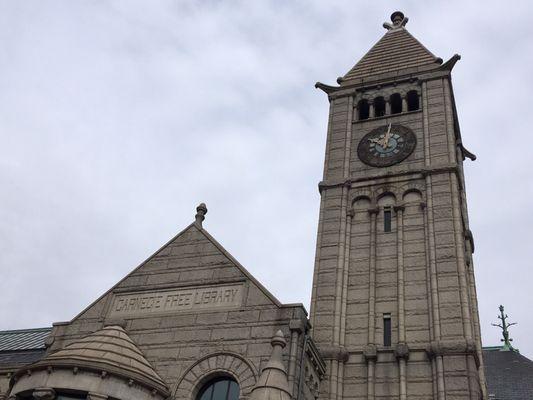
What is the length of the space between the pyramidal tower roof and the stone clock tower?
0.15 metres

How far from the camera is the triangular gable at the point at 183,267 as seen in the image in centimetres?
2562

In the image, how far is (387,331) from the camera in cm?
2812

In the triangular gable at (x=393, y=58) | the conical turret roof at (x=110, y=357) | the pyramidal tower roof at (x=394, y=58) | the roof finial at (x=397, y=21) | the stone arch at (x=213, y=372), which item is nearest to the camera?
the conical turret roof at (x=110, y=357)

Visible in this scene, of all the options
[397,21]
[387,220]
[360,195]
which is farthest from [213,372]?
[397,21]

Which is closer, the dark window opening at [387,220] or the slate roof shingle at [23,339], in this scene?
the dark window opening at [387,220]

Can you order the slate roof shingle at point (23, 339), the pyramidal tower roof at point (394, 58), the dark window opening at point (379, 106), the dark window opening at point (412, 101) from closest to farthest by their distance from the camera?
1. the slate roof shingle at point (23, 339)
2. the dark window opening at point (412, 101)
3. the dark window opening at point (379, 106)
4. the pyramidal tower roof at point (394, 58)

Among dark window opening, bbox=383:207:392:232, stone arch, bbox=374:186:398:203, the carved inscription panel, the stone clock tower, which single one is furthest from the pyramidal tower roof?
the carved inscription panel

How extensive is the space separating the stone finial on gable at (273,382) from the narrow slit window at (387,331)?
8271 mm

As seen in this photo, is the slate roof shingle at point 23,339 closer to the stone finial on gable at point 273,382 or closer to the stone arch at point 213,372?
the stone arch at point 213,372

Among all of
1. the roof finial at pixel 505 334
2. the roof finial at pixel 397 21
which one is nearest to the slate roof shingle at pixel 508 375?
the roof finial at pixel 505 334

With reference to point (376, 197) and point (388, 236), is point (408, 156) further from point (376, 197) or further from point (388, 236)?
point (388, 236)

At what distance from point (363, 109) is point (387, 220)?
31.8 ft

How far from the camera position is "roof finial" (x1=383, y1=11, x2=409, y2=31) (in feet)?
155

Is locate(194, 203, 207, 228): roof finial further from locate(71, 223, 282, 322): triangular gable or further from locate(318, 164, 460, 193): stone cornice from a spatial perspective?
locate(318, 164, 460, 193): stone cornice
